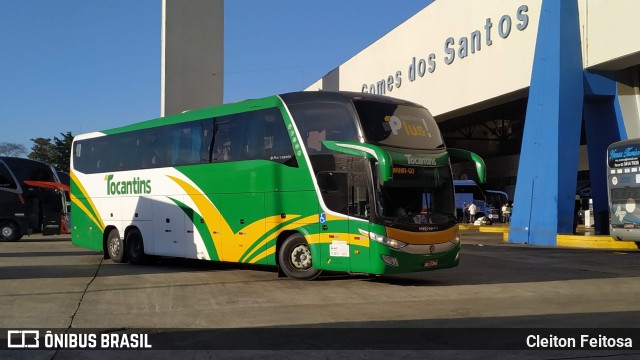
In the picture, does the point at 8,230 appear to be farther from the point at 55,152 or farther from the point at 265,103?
the point at 55,152

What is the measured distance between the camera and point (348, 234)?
35.6ft

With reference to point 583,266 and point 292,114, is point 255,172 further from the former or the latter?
point 583,266

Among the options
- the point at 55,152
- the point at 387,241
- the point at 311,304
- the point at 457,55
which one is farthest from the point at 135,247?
the point at 55,152

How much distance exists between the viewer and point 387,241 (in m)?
10.4

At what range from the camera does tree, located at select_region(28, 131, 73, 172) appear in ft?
231

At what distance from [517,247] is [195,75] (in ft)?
78.6

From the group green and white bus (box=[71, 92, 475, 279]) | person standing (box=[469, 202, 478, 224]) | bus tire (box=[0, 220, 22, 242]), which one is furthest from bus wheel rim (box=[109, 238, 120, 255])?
person standing (box=[469, 202, 478, 224])

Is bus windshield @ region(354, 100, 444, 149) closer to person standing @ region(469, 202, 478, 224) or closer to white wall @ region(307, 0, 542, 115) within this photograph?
white wall @ region(307, 0, 542, 115)

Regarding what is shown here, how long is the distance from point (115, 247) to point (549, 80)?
1548 centimetres

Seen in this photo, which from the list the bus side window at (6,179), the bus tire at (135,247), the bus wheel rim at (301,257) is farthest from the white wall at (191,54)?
the bus wheel rim at (301,257)

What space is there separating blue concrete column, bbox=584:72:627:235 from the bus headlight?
44.9 feet

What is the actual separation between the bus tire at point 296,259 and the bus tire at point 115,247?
20.1ft

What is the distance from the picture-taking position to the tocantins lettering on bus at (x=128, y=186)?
600 inches

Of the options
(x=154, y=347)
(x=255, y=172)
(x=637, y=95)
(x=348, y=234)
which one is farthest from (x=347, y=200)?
(x=637, y=95)
